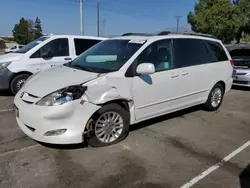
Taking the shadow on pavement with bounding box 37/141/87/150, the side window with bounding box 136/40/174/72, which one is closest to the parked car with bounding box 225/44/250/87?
the side window with bounding box 136/40/174/72

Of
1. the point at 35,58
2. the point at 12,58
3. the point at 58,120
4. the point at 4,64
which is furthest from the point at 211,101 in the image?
the point at 4,64

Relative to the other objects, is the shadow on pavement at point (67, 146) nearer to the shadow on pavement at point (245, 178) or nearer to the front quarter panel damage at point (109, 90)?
the front quarter panel damage at point (109, 90)

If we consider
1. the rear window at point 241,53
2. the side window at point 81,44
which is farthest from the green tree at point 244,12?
the side window at point 81,44

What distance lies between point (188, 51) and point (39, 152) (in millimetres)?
3329

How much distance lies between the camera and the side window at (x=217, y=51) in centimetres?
592

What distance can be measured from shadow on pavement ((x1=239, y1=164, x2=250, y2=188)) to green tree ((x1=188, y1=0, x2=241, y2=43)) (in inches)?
1028

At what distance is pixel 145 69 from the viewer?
4.04 metres

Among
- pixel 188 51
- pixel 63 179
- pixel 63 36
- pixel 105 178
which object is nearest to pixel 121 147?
pixel 105 178

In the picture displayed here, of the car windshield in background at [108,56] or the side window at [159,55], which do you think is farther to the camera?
the side window at [159,55]

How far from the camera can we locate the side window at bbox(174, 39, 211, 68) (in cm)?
500

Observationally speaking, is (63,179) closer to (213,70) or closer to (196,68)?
(196,68)

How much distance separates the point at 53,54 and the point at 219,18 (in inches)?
942

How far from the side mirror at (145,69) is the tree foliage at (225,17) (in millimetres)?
25613

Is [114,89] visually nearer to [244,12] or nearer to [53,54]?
[53,54]
